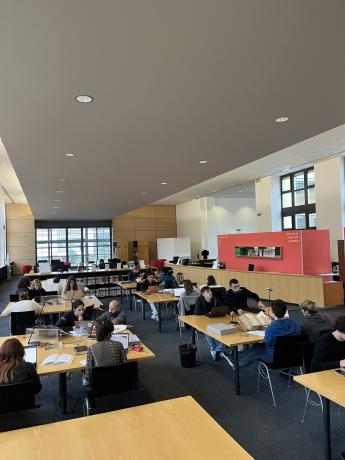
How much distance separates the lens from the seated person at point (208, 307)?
17.9 feet

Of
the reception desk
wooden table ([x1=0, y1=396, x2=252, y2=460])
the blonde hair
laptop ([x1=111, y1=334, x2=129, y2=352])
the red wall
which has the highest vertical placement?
the red wall

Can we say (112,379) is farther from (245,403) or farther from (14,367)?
(245,403)

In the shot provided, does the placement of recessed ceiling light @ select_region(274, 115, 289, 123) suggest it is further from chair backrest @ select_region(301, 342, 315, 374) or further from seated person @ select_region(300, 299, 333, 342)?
chair backrest @ select_region(301, 342, 315, 374)

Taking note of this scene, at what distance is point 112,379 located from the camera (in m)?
2.90

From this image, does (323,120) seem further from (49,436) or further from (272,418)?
(49,436)

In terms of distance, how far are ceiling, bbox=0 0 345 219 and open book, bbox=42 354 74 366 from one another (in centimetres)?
257

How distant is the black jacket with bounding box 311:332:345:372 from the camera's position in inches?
139

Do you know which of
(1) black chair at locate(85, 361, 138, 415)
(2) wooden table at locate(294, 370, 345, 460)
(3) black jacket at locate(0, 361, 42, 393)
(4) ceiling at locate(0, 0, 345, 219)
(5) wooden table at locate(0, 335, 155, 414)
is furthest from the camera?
(5) wooden table at locate(0, 335, 155, 414)

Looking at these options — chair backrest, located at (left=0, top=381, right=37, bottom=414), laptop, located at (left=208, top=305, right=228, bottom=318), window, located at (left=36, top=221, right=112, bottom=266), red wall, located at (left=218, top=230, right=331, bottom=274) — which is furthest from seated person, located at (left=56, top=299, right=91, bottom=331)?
window, located at (left=36, top=221, right=112, bottom=266)

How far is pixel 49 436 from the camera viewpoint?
197 cm

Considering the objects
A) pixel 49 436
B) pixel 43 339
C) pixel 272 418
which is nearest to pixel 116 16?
pixel 49 436

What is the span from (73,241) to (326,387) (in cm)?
2008

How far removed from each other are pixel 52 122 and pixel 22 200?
1745cm

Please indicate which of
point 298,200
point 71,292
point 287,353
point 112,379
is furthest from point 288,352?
point 298,200
